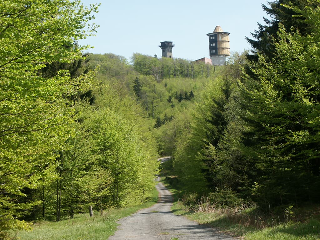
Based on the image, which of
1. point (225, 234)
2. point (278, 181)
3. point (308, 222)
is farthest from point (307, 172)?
point (225, 234)

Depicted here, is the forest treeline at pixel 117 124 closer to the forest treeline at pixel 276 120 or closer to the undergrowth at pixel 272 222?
the forest treeline at pixel 276 120

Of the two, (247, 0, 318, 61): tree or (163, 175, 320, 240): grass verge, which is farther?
(247, 0, 318, 61): tree

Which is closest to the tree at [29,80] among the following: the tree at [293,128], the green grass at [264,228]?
the green grass at [264,228]

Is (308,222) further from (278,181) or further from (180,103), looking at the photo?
(180,103)

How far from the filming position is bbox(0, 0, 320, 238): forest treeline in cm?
1095

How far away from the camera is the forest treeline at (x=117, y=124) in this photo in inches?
431

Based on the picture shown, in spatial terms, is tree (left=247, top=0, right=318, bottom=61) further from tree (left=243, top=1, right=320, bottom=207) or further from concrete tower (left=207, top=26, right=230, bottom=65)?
concrete tower (left=207, top=26, right=230, bottom=65)

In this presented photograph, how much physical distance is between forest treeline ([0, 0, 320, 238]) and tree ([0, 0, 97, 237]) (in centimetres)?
4

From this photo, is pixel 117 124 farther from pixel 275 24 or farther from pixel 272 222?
pixel 272 222

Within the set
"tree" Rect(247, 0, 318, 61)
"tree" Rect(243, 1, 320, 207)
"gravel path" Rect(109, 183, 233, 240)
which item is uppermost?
"tree" Rect(247, 0, 318, 61)

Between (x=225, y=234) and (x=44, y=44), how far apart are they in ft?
35.1

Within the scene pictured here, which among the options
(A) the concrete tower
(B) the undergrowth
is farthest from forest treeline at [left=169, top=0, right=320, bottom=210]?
(A) the concrete tower

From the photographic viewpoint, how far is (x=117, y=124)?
37688 mm

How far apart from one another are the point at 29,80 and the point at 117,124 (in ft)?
89.0
